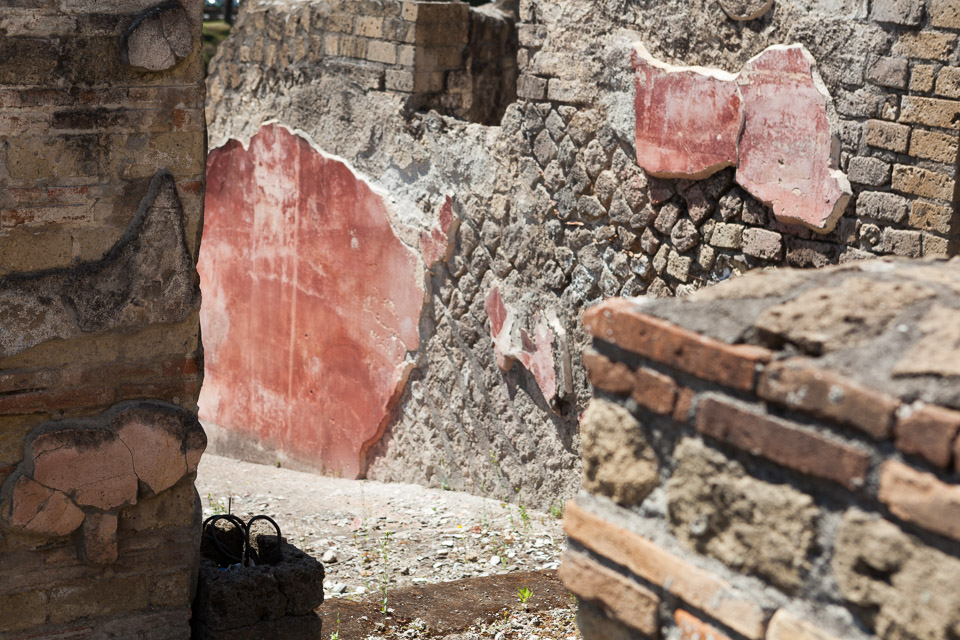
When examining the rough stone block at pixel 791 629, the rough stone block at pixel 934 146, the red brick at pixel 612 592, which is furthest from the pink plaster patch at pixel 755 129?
the rough stone block at pixel 791 629

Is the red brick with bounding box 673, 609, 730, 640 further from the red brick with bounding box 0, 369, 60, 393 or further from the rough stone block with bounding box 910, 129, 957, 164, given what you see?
the rough stone block with bounding box 910, 129, 957, 164

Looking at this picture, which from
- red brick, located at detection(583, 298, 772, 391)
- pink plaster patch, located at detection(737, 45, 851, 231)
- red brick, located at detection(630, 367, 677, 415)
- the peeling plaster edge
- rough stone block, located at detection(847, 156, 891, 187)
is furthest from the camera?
the peeling plaster edge

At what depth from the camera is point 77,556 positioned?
3.06m

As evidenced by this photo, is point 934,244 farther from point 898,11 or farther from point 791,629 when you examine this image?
point 791,629

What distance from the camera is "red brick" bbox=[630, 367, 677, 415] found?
151 centimetres

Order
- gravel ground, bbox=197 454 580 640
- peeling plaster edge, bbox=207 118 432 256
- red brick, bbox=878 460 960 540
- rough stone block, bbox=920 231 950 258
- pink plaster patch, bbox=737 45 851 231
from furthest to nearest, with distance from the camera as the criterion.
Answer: peeling plaster edge, bbox=207 118 432 256 < gravel ground, bbox=197 454 580 640 < pink plaster patch, bbox=737 45 851 231 < rough stone block, bbox=920 231 950 258 < red brick, bbox=878 460 960 540

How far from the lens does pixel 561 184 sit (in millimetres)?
4785

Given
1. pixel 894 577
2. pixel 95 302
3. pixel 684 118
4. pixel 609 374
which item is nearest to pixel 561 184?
pixel 684 118

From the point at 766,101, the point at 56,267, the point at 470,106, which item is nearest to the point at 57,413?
the point at 56,267

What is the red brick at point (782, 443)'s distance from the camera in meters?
1.30

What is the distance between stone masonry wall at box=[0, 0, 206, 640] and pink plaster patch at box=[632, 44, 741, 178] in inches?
77.9

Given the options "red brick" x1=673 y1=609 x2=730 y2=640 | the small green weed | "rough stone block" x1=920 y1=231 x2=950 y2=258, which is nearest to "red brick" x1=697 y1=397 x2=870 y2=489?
"red brick" x1=673 y1=609 x2=730 y2=640

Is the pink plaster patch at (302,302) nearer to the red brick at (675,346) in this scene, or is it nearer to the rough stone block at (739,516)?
the red brick at (675,346)

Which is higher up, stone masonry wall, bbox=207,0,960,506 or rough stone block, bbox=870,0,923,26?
rough stone block, bbox=870,0,923,26
